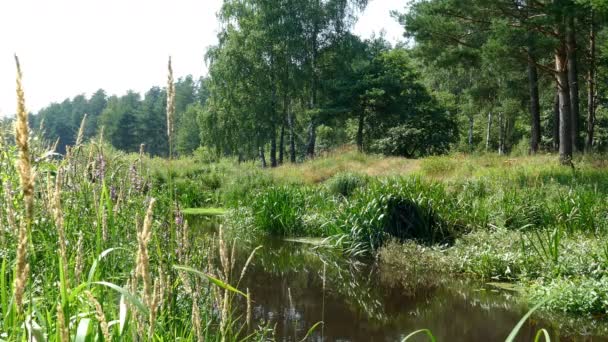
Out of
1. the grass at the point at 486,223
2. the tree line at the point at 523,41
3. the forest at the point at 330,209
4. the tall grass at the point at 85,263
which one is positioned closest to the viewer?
the tall grass at the point at 85,263

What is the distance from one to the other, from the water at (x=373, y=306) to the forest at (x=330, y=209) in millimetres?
38

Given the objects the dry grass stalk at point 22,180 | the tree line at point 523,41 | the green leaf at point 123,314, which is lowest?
the green leaf at point 123,314

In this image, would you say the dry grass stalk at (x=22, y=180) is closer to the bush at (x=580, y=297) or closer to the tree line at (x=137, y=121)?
the bush at (x=580, y=297)

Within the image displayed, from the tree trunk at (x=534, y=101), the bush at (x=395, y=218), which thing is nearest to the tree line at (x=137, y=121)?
the tree trunk at (x=534, y=101)

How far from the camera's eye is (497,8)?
14.5m

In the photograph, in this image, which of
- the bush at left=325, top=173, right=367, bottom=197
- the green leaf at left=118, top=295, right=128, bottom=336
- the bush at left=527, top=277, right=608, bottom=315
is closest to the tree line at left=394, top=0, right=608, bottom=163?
the bush at left=325, top=173, right=367, bottom=197

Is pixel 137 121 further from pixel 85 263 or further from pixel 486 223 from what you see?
pixel 85 263

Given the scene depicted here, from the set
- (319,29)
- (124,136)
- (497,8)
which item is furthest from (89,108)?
(497,8)

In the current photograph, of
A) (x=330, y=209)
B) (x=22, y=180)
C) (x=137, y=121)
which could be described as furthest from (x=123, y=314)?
(x=137, y=121)

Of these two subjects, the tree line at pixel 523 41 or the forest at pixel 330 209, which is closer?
the forest at pixel 330 209

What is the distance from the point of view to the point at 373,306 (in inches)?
246

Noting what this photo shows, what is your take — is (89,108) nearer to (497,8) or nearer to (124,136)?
(124,136)

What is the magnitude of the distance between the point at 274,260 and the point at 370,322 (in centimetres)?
342

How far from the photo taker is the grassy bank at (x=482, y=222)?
21.0 feet
